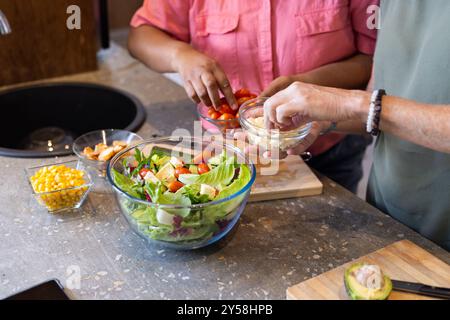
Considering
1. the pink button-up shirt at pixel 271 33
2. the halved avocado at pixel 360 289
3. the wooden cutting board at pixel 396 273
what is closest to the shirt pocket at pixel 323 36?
the pink button-up shirt at pixel 271 33

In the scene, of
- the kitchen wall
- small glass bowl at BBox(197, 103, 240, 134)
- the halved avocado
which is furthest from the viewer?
the kitchen wall

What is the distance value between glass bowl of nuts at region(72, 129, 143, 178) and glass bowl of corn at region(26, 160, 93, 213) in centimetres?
7

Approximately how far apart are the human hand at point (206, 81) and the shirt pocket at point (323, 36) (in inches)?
10.3

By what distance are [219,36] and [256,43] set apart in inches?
4.2

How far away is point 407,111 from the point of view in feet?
3.09

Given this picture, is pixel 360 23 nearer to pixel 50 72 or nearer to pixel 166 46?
pixel 166 46

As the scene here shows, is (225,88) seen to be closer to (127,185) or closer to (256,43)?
(256,43)

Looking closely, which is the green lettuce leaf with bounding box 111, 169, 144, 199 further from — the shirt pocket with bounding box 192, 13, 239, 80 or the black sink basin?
the black sink basin

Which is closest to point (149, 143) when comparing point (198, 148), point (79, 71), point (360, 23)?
point (198, 148)

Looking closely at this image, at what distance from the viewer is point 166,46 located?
150 cm

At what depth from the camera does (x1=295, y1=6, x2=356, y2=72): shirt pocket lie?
1.43 metres

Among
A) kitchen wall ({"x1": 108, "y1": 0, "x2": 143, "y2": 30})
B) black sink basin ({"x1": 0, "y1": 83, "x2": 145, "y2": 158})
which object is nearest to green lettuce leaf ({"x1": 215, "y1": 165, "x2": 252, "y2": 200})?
black sink basin ({"x1": 0, "y1": 83, "x2": 145, "y2": 158})

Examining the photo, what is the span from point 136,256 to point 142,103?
771 mm

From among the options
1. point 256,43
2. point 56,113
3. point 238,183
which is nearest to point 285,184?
point 238,183
